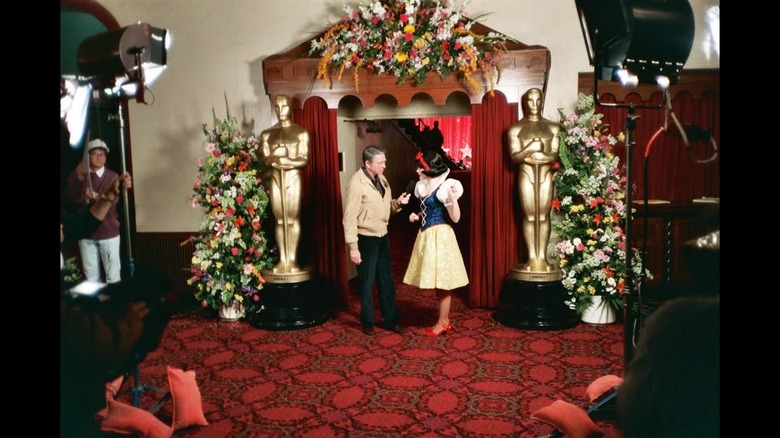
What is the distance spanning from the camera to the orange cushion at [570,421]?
A: 9.36 ft

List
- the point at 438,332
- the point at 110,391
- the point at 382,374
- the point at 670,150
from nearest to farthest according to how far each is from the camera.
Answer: the point at 110,391
the point at 382,374
the point at 438,332
the point at 670,150

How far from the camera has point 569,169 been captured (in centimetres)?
523

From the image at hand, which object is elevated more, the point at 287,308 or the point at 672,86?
the point at 672,86

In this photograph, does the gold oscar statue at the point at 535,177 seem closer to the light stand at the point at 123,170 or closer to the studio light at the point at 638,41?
the studio light at the point at 638,41

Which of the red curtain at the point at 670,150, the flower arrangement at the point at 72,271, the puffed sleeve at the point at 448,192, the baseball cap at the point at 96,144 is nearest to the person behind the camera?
the flower arrangement at the point at 72,271

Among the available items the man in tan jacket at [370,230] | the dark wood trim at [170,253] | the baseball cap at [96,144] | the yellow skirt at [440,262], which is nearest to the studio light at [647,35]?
the baseball cap at [96,144]

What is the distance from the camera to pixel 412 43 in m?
5.20

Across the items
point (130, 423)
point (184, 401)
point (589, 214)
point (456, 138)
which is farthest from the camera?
point (456, 138)

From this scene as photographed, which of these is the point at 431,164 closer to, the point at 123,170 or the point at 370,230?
the point at 370,230

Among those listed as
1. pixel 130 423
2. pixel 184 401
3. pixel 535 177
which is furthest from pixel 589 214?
pixel 130 423

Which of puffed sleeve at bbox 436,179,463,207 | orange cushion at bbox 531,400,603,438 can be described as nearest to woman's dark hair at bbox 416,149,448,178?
puffed sleeve at bbox 436,179,463,207

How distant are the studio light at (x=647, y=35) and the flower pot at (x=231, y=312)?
397cm

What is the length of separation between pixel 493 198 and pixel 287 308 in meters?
2.11

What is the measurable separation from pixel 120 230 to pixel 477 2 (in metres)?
4.26
